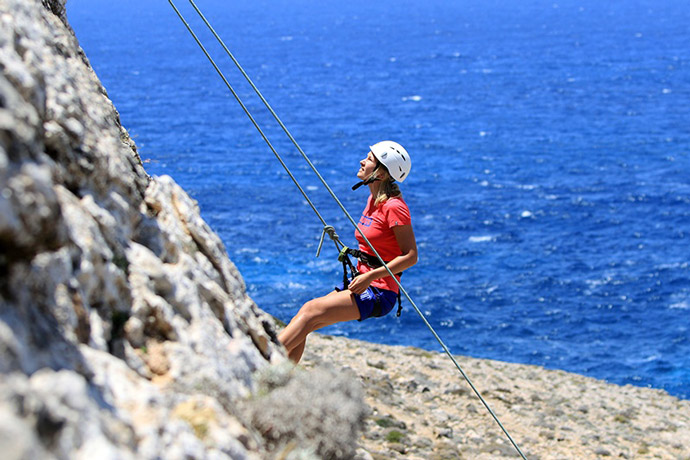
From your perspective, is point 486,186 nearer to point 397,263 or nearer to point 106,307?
point 397,263

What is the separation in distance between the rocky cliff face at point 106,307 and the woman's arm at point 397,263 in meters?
1.43

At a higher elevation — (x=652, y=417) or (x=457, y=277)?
(x=457, y=277)

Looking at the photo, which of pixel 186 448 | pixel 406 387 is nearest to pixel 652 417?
pixel 406 387

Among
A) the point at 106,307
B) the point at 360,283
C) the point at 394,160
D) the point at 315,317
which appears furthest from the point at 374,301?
the point at 106,307

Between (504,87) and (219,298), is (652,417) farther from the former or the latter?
(504,87)

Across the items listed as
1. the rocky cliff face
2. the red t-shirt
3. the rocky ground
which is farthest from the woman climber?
the rocky ground

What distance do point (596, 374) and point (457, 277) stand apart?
38.5ft

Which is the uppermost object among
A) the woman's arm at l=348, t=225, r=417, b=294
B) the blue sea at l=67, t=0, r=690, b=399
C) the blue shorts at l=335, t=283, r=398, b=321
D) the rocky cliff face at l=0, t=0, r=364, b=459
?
the blue sea at l=67, t=0, r=690, b=399

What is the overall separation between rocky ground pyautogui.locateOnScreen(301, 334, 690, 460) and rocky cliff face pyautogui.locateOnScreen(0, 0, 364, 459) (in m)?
8.76

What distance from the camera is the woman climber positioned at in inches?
354

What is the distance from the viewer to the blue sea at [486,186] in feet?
136

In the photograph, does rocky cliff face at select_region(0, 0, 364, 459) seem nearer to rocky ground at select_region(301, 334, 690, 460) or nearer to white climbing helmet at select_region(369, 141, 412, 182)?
white climbing helmet at select_region(369, 141, 412, 182)

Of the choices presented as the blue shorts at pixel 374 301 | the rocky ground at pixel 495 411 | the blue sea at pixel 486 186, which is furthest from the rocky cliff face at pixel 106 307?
the rocky ground at pixel 495 411

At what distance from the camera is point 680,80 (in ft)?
391
